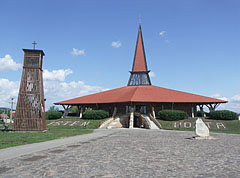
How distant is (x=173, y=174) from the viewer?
539cm

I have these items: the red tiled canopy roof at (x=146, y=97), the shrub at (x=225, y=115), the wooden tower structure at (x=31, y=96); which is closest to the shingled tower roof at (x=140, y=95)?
the red tiled canopy roof at (x=146, y=97)

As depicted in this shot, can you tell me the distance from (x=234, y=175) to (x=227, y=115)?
95.6ft

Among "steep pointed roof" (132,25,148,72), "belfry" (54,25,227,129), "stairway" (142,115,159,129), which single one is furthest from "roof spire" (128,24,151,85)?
"stairway" (142,115,159,129)

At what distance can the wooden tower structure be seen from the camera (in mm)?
21656

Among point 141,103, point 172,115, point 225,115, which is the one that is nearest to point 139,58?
point 141,103

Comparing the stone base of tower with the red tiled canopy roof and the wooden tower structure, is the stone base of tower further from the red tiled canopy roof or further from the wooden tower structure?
the red tiled canopy roof

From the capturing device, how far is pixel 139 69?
157 ft

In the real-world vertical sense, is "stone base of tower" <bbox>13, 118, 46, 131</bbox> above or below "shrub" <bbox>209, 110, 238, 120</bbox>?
below

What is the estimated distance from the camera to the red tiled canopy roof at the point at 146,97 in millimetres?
36281

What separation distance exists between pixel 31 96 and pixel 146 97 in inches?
791

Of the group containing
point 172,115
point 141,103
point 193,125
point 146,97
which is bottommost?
point 193,125

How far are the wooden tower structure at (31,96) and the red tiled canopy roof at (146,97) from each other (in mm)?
14975

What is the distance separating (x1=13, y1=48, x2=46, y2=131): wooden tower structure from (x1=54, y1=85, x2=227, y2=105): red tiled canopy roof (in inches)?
590

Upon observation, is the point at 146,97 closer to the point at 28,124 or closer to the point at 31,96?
the point at 31,96
